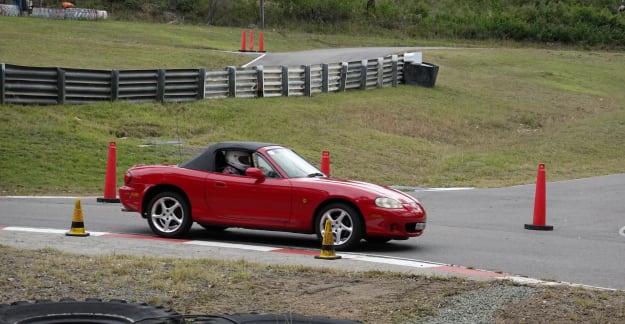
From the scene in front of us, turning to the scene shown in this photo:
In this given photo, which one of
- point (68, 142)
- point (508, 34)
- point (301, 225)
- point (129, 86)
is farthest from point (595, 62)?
point (301, 225)

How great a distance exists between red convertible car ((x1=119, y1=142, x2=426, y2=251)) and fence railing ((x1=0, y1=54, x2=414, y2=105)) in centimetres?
1343

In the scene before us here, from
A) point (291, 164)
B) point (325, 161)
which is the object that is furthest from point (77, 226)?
point (325, 161)

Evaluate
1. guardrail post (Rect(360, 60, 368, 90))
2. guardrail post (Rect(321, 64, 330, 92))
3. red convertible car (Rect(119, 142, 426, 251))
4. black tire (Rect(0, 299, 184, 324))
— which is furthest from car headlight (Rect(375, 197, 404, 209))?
guardrail post (Rect(360, 60, 368, 90))

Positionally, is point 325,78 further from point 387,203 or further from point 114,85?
point 387,203

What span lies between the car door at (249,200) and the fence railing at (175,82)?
46.2ft

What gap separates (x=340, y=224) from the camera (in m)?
13.1

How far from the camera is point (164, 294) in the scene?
8898 millimetres

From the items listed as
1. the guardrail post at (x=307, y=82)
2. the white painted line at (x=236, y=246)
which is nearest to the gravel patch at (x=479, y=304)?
the white painted line at (x=236, y=246)

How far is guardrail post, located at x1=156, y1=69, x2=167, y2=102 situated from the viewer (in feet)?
96.3

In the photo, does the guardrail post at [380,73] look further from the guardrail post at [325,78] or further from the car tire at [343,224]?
the car tire at [343,224]

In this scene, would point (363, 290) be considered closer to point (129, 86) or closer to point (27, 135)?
point (27, 135)

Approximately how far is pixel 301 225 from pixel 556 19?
58.2 meters


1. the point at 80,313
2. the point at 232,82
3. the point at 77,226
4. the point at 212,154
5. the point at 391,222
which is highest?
the point at 232,82

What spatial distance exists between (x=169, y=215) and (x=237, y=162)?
115cm
